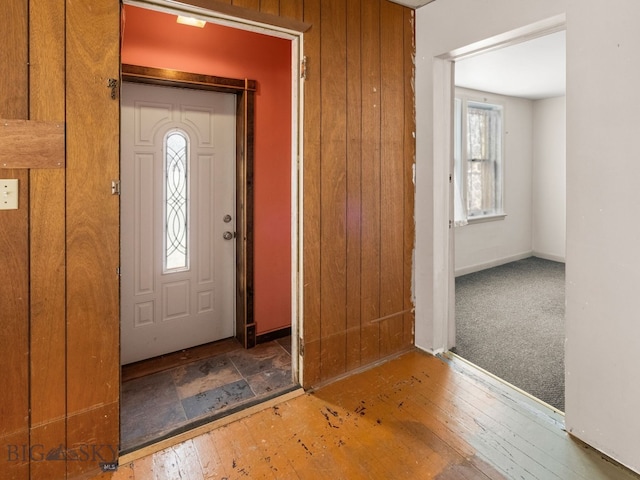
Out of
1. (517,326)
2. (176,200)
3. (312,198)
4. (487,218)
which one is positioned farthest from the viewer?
(487,218)

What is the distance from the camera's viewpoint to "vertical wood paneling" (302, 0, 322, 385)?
213 centimetres

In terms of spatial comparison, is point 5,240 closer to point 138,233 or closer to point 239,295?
point 138,233

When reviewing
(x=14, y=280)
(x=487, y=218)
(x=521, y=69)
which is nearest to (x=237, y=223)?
(x=14, y=280)

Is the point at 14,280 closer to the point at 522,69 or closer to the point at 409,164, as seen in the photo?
the point at 409,164

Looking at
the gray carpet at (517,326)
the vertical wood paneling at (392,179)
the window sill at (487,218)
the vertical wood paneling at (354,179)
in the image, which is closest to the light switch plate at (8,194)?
the vertical wood paneling at (354,179)

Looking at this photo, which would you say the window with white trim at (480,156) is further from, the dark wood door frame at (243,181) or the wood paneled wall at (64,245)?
the wood paneled wall at (64,245)

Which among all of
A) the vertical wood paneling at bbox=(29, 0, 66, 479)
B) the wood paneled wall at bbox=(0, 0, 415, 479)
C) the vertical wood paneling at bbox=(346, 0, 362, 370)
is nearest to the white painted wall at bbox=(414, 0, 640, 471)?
the vertical wood paneling at bbox=(346, 0, 362, 370)

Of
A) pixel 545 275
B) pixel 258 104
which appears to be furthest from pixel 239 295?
pixel 545 275

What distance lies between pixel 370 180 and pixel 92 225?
1567mm

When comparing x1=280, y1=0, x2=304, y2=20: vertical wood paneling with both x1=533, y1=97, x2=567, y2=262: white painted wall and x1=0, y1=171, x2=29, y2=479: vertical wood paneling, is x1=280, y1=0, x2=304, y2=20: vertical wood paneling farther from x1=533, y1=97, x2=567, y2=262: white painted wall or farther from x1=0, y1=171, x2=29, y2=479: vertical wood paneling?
x1=533, y1=97, x2=567, y2=262: white painted wall

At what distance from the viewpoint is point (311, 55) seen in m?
2.14

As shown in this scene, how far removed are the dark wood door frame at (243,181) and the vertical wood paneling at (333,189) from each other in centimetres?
81

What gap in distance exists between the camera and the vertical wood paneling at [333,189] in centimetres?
220

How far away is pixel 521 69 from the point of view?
4188 millimetres
